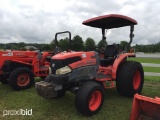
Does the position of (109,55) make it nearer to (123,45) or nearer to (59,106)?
(123,45)

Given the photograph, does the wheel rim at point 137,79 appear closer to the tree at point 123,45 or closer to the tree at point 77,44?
the tree at point 123,45

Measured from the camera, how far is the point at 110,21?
22.7 ft

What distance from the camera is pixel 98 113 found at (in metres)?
5.15

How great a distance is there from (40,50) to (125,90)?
14.6ft

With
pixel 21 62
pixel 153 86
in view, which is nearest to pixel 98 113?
pixel 153 86

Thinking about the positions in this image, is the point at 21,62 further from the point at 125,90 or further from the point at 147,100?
the point at 147,100

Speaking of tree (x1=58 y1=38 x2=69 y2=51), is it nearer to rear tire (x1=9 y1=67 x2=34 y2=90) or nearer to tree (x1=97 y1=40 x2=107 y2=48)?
tree (x1=97 y1=40 x2=107 y2=48)

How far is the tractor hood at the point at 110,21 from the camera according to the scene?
6.26 metres

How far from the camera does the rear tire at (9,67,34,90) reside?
24.8 feet

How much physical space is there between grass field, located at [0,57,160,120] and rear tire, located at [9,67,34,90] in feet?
1.07

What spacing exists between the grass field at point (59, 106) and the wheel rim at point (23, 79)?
1.56 ft

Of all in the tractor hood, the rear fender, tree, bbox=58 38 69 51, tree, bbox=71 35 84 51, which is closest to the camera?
the rear fender

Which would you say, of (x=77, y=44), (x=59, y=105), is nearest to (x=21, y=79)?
(x=77, y=44)
